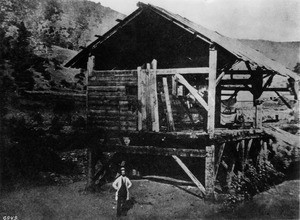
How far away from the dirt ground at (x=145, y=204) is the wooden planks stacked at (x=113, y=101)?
2.32m

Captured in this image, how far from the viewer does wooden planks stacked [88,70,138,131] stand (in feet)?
33.2

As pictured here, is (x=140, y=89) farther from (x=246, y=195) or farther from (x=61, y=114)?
(x=61, y=114)

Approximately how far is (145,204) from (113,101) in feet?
10.8

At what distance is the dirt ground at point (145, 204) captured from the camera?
28.5 ft

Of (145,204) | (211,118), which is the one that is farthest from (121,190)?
(211,118)

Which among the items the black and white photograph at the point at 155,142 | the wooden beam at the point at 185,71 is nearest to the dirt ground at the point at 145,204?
the black and white photograph at the point at 155,142

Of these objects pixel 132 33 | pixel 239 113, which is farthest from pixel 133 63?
pixel 239 113

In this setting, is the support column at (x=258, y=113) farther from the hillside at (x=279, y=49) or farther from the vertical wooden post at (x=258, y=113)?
Result: the hillside at (x=279, y=49)

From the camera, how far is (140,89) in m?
9.95

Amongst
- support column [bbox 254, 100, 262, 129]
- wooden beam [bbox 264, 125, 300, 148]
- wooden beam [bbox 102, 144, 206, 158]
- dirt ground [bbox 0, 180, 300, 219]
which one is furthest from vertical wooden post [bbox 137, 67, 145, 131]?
wooden beam [bbox 264, 125, 300, 148]

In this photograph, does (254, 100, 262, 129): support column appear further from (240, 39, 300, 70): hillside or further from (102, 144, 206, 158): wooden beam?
(240, 39, 300, 70): hillside

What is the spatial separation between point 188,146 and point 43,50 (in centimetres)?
2325

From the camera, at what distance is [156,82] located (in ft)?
33.2

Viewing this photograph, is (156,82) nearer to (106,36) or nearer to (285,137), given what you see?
(106,36)
